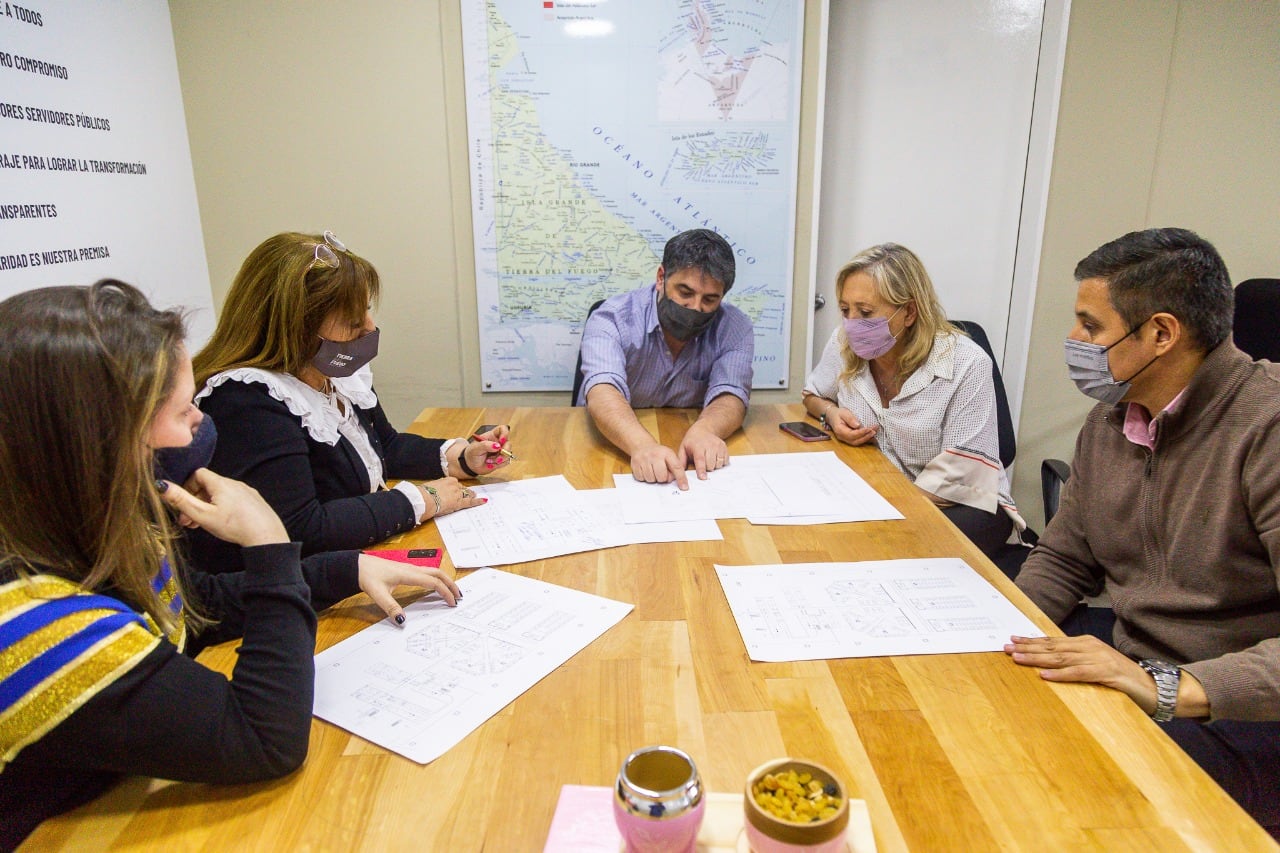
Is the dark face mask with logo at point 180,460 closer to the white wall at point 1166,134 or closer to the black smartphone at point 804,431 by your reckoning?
the black smartphone at point 804,431

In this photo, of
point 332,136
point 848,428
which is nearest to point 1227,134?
point 848,428

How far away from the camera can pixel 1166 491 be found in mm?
1311

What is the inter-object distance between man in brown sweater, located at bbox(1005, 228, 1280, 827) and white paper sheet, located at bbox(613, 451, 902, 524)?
39 centimetres

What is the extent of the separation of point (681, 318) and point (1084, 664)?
1375 millimetres

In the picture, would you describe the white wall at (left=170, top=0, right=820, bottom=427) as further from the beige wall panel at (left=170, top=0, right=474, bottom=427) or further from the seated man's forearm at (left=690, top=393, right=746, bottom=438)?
the seated man's forearm at (left=690, top=393, right=746, bottom=438)

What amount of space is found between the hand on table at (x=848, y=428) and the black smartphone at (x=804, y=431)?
0.04m

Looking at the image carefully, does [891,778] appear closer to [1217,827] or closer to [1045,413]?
[1217,827]

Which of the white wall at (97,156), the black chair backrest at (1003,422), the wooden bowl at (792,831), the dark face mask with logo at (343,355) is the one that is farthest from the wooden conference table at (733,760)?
the black chair backrest at (1003,422)

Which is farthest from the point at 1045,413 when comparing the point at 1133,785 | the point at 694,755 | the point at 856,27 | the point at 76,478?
the point at 76,478

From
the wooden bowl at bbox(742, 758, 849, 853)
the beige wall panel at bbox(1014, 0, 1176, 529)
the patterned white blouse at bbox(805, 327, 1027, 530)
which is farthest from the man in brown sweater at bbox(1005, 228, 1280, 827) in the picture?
the beige wall panel at bbox(1014, 0, 1176, 529)

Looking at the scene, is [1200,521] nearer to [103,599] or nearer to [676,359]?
[676,359]

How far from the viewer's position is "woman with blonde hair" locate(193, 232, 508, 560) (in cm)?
123

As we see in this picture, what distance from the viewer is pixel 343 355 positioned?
1400 mm

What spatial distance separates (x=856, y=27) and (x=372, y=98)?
175 centimetres
